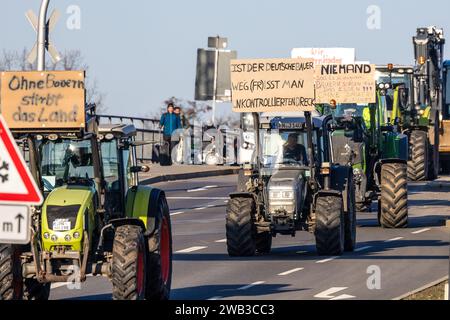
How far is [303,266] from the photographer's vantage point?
22.2m

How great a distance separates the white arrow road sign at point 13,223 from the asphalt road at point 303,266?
251 inches

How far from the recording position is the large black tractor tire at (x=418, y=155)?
137 feet

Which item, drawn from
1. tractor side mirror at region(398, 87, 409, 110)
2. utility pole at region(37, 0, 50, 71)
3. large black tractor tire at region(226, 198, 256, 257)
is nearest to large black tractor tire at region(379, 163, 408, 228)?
large black tractor tire at region(226, 198, 256, 257)

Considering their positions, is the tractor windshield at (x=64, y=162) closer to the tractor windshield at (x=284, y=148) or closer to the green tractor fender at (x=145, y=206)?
the green tractor fender at (x=145, y=206)

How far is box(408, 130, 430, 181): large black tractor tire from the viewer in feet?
137

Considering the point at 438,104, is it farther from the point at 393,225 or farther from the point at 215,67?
the point at 393,225

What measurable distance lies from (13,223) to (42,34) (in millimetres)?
17211

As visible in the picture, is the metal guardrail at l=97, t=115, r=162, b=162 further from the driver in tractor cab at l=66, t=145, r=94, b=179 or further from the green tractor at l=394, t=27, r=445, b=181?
the driver in tractor cab at l=66, t=145, r=94, b=179

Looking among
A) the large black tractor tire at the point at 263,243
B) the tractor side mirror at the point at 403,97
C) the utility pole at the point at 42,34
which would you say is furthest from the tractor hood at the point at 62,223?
the tractor side mirror at the point at 403,97

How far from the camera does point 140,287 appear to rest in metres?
16.2

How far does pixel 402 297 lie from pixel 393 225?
37.6ft

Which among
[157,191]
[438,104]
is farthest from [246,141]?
[157,191]

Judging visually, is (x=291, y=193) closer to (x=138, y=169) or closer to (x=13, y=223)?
(x=138, y=169)

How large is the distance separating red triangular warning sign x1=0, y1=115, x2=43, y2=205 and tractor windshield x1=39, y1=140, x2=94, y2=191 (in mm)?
4908
